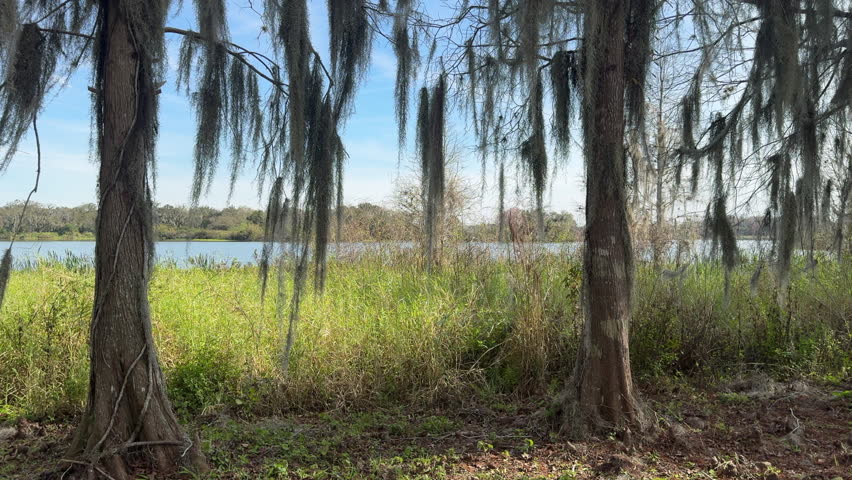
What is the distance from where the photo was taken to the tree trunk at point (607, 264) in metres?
3.16

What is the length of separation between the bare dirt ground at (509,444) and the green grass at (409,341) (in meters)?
0.25

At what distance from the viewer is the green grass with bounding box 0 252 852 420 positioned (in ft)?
13.0

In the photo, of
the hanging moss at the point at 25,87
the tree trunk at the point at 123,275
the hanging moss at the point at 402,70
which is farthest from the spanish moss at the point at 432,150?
the hanging moss at the point at 25,87

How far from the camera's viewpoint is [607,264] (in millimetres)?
3201

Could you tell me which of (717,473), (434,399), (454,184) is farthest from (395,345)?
(454,184)

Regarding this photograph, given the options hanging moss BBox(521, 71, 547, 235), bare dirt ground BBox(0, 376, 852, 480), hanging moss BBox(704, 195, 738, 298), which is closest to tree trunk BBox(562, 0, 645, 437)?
bare dirt ground BBox(0, 376, 852, 480)

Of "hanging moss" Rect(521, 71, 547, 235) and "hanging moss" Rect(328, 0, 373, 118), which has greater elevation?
"hanging moss" Rect(328, 0, 373, 118)

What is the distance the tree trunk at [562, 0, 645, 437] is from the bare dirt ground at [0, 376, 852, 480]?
0.19m

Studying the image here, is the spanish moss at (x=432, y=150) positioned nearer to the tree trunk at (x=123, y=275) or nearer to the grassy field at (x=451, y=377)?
the grassy field at (x=451, y=377)

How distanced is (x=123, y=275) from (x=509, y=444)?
2277 mm

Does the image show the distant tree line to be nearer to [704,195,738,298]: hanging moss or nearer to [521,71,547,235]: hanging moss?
[521,71,547,235]: hanging moss

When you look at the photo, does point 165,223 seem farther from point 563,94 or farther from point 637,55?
point 637,55

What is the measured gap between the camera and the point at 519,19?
2.71 metres

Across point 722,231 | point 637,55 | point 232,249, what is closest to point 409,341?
point 722,231
